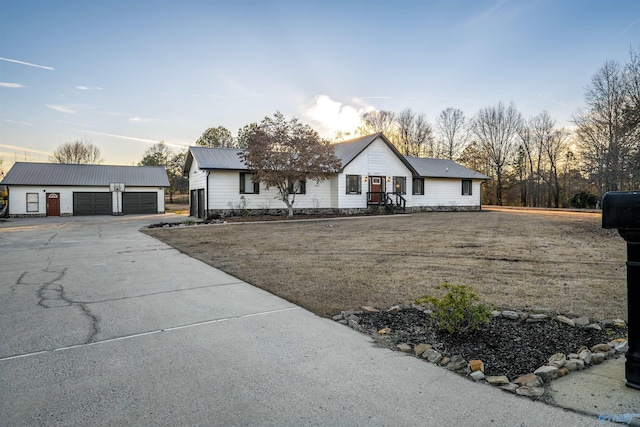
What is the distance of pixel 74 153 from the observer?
4819 centimetres

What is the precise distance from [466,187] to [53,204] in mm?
35560

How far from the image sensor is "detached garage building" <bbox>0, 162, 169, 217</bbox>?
28.6m

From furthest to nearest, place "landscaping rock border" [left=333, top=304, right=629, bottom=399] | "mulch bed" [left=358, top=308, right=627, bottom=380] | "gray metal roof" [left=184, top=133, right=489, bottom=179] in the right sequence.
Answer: "gray metal roof" [left=184, top=133, right=489, bottom=179] < "mulch bed" [left=358, top=308, right=627, bottom=380] < "landscaping rock border" [left=333, top=304, right=629, bottom=399]

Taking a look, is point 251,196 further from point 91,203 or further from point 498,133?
point 498,133

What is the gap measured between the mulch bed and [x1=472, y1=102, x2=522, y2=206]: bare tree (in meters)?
45.1

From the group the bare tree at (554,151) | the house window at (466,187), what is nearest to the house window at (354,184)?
the house window at (466,187)

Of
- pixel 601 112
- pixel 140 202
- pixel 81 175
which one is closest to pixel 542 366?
pixel 601 112

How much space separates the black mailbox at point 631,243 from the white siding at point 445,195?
26.8 meters

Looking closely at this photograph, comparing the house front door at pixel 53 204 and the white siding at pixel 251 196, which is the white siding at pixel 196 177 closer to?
the white siding at pixel 251 196

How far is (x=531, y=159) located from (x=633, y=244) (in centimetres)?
4872

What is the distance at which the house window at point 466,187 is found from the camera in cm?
3166

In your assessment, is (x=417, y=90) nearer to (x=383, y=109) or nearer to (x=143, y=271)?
(x=143, y=271)

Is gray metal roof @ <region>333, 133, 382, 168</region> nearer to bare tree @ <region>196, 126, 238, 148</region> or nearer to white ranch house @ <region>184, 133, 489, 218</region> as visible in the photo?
white ranch house @ <region>184, 133, 489, 218</region>

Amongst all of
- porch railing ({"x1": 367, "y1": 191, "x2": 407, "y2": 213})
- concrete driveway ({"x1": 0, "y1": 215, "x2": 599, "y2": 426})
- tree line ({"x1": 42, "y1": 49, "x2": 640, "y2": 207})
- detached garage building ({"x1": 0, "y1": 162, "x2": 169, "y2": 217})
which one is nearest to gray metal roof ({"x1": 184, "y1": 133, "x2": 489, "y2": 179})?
porch railing ({"x1": 367, "y1": 191, "x2": 407, "y2": 213})
